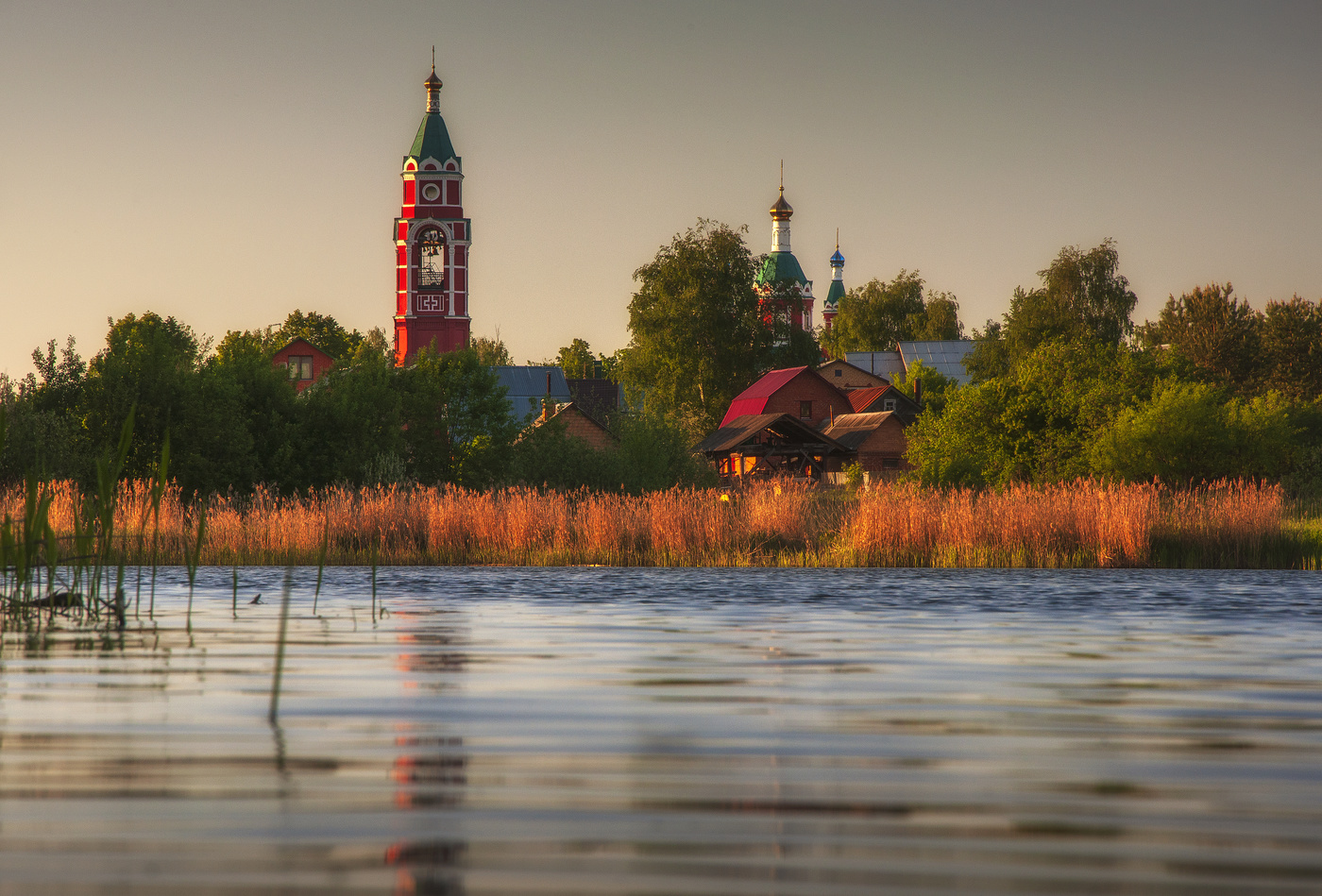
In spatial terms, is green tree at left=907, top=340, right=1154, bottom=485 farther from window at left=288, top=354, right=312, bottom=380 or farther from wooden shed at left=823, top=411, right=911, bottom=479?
window at left=288, top=354, right=312, bottom=380

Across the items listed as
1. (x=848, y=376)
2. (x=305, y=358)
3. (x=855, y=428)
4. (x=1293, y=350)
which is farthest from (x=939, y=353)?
(x=305, y=358)

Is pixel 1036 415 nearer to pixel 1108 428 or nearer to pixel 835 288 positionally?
pixel 1108 428

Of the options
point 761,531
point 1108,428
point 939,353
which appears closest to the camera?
point 761,531

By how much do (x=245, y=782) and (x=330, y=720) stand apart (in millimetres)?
1448

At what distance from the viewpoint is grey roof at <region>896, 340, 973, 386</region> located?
3556 inches

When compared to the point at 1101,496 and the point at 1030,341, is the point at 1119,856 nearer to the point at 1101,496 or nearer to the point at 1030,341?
the point at 1101,496

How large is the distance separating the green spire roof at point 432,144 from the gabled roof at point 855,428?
3335cm

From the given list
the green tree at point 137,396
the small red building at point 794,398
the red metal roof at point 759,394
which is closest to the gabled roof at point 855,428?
the small red building at point 794,398

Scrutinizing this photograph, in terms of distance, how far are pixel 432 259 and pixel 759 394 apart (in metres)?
31.9

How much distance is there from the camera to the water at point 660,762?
11.5 ft

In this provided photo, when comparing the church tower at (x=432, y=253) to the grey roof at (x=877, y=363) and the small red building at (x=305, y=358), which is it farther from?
the grey roof at (x=877, y=363)

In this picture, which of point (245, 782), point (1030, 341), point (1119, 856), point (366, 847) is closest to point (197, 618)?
point (245, 782)

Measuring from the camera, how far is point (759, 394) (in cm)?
6825

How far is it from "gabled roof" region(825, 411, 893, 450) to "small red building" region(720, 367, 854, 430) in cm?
126
